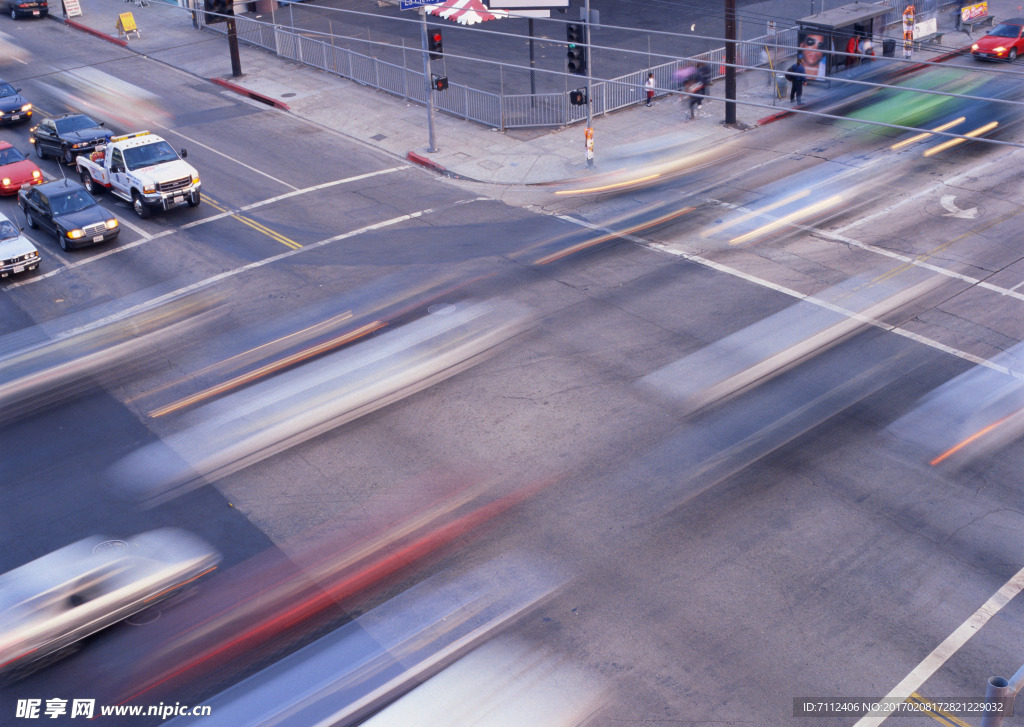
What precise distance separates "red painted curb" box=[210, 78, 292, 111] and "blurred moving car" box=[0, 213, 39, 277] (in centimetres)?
1389

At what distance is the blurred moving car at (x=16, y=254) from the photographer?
78.8ft

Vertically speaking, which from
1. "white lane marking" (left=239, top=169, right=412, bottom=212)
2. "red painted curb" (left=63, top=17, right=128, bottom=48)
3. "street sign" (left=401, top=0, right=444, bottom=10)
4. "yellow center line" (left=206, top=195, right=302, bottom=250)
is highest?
"street sign" (left=401, top=0, right=444, bottom=10)

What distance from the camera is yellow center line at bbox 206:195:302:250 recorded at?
1008 inches

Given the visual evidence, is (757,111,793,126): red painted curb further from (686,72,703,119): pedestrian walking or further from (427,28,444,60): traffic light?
(427,28,444,60): traffic light

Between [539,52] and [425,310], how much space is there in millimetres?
22720

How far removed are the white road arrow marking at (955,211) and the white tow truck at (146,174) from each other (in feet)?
66.2

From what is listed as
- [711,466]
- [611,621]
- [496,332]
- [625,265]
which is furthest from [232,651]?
[625,265]

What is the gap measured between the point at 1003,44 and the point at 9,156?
34558 mm

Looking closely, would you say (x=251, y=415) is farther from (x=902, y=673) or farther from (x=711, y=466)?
(x=902, y=673)

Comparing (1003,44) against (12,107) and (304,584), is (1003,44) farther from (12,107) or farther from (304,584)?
(12,107)

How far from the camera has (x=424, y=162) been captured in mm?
31062

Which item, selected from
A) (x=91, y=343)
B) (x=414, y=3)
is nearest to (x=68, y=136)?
(x=414, y=3)

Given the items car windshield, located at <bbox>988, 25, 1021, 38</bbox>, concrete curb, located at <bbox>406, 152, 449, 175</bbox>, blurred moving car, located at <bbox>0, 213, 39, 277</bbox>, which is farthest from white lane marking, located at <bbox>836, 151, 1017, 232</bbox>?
blurred moving car, located at <bbox>0, 213, 39, 277</bbox>

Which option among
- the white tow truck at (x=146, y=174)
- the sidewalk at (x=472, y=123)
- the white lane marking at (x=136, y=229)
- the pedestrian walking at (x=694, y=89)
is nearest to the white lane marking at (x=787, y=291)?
the sidewalk at (x=472, y=123)
